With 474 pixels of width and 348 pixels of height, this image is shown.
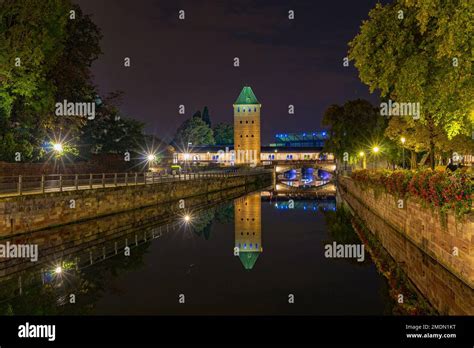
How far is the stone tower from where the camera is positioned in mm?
134875

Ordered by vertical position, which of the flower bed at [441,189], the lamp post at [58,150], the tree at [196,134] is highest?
the tree at [196,134]

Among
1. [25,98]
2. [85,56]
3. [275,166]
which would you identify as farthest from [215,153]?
[25,98]

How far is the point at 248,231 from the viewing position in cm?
2948

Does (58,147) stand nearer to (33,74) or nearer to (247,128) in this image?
(33,74)

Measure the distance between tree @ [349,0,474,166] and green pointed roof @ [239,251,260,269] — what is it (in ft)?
28.6

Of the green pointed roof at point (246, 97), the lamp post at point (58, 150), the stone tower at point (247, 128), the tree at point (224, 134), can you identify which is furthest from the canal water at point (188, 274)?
the tree at point (224, 134)

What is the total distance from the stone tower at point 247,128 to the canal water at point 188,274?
105554 millimetres

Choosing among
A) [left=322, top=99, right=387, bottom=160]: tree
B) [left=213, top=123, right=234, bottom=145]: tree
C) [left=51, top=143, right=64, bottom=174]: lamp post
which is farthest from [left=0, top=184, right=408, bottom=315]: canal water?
[left=213, top=123, right=234, bottom=145]: tree

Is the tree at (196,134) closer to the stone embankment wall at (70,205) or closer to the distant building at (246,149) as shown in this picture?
the distant building at (246,149)

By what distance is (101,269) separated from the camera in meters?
17.4

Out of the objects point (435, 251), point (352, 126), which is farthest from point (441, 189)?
point (352, 126)

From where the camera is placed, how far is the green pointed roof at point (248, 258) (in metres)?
19.1

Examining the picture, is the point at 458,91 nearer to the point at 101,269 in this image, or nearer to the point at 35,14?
the point at 101,269

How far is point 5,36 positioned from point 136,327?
23.4 meters
